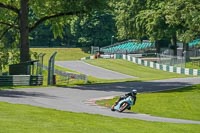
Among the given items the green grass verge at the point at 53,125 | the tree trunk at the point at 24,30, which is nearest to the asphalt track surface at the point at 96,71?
the tree trunk at the point at 24,30

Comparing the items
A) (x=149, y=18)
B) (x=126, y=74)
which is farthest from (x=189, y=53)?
(x=126, y=74)

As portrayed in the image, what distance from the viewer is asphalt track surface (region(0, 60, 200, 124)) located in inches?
975

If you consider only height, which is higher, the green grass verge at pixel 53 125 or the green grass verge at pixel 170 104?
the green grass verge at pixel 53 125

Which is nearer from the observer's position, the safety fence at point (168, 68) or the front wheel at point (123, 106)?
the front wheel at point (123, 106)

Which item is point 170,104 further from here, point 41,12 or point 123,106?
point 41,12

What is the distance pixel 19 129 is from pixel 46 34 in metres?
104

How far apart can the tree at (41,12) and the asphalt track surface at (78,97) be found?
7.12 metres

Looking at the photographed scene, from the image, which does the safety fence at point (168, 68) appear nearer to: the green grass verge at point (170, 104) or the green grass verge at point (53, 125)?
the green grass verge at point (170, 104)

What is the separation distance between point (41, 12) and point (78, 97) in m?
17.1

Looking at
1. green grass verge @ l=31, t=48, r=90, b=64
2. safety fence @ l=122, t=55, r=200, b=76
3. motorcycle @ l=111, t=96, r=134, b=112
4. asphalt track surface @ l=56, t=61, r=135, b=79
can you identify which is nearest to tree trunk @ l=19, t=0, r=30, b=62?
asphalt track surface @ l=56, t=61, r=135, b=79

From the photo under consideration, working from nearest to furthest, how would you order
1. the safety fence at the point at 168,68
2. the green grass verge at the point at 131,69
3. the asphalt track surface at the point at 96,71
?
the asphalt track surface at the point at 96,71, the green grass verge at the point at 131,69, the safety fence at the point at 168,68

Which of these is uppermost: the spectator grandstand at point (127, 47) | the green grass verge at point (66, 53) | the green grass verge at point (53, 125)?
the spectator grandstand at point (127, 47)

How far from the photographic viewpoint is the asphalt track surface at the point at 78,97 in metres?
24.8

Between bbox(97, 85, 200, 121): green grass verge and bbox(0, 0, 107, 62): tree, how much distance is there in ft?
36.6
